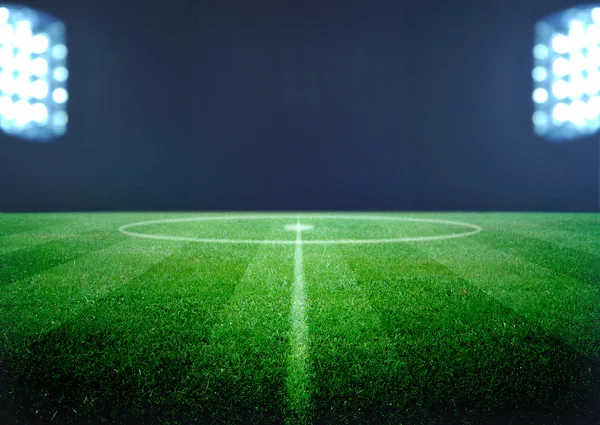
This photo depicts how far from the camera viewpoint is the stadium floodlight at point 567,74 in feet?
29.5

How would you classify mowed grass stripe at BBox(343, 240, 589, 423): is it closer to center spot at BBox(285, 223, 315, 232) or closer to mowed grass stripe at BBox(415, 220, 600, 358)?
mowed grass stripe at BBox(415, 220, 600, 358)

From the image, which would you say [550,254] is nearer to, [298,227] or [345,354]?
[345,354]

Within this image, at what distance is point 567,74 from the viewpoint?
9.06m

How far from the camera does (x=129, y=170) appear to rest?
9.65 metres

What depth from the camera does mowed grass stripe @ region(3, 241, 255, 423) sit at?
5.66ft

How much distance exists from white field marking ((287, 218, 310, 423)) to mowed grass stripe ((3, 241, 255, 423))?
0.95ft

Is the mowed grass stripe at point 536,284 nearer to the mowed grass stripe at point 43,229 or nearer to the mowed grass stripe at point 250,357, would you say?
the mowed grass stripe at point 250,357

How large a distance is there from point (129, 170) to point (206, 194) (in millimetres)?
1488

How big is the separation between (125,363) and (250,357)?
0.48 metres

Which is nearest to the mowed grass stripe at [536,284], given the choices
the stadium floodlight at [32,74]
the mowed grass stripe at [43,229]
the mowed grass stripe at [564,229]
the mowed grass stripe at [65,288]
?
the mowed grass stripe at [564,229]

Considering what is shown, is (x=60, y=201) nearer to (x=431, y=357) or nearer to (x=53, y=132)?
(x=53, y=132)

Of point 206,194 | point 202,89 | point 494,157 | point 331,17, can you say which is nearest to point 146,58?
point 202,89

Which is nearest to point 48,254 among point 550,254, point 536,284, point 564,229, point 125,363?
point 125,363

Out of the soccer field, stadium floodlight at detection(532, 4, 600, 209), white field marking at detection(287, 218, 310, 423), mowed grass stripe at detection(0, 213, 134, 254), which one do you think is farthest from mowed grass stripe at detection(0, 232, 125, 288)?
stadium floodlight at detection(532, 4, 600, 209)
